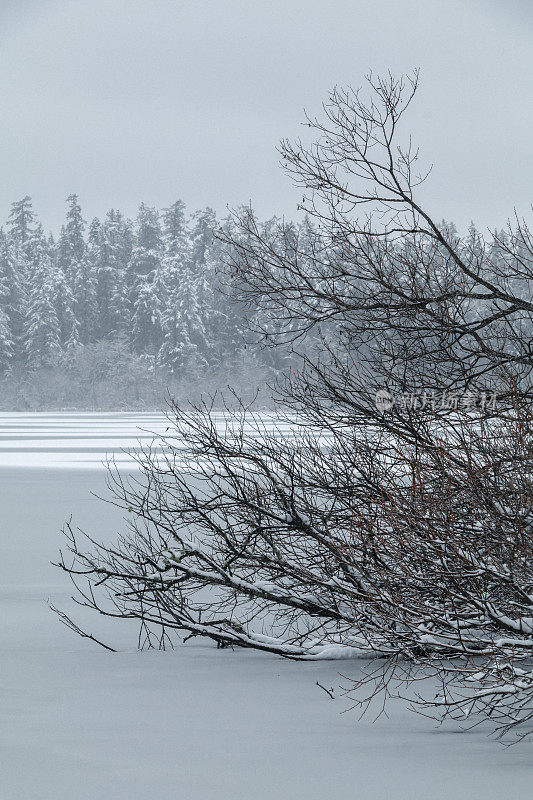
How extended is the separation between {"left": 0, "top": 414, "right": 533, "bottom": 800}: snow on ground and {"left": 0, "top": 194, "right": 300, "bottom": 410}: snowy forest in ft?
232

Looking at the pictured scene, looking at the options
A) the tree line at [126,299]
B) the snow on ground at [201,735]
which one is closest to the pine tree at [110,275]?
the tree line at [126,299]

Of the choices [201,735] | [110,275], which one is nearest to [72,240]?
[110,275]

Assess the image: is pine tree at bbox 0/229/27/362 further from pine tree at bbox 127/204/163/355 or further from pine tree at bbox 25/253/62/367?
pine tree at bbox 127/204/163/355

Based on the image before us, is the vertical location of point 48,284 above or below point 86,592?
above

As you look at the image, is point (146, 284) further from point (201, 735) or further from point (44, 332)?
point (201, 735)

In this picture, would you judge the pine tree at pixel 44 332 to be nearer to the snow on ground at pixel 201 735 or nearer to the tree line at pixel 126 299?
the tree line at pixel 126 299

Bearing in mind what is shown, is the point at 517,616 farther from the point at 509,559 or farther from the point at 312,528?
the point at 312,528

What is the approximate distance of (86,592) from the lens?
11578 millimetres

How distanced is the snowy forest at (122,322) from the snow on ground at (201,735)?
232 ft

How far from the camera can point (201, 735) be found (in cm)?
642

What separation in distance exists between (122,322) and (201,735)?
8805 cm

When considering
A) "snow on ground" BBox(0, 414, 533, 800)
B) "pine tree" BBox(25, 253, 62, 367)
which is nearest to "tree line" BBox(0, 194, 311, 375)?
"pine tree" BBox(25, 253, 62, 367)

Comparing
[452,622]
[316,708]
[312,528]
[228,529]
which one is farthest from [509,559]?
[228,529]

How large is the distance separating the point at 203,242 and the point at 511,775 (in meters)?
93.2
